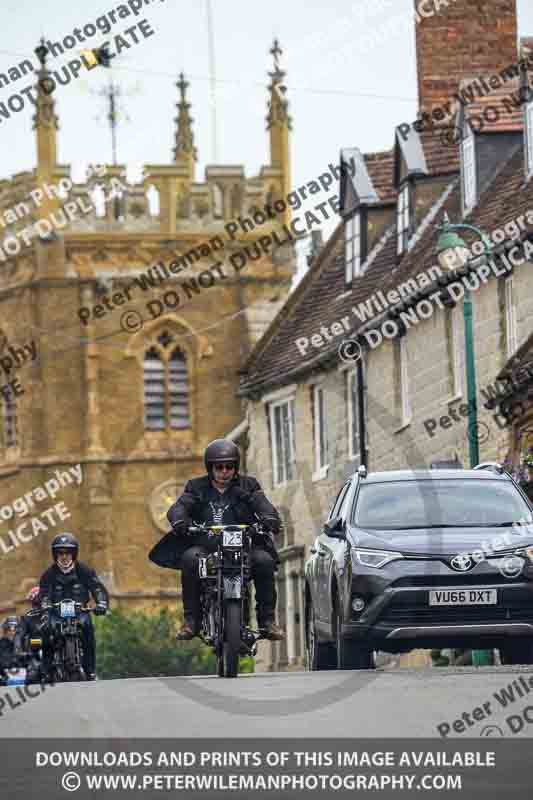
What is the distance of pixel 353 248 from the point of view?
152ft

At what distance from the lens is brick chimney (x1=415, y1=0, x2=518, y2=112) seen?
4362 cm

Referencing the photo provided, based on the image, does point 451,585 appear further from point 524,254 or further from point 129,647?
point 129,647

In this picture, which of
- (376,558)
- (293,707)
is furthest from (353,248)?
(293,707)

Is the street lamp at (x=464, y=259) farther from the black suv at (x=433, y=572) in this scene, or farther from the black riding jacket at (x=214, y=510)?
the black riding jacket at (x=214, y=510)

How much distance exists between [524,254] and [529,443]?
3.41 metres

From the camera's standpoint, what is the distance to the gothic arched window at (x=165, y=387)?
286ft

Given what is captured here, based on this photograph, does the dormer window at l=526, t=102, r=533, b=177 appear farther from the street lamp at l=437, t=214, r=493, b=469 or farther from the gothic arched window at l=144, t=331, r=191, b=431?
the gothic arched window at l=144, t=331, r=191, b=431

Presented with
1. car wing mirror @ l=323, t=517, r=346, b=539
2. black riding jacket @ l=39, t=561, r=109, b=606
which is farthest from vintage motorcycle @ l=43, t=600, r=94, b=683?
car wing mirror @ l=323, t=517, r=346, b=539

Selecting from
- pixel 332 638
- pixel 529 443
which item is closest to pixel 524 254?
pixel 529 443

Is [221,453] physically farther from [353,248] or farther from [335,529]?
[353,248]

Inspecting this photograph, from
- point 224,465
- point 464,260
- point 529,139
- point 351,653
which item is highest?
point 529,139

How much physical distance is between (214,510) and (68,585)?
11.9 ft

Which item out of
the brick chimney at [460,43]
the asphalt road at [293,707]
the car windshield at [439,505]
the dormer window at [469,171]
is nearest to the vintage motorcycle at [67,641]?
the car windshield at [439,505]

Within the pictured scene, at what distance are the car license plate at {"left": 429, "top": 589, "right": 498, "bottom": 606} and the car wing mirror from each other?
1120 mm
